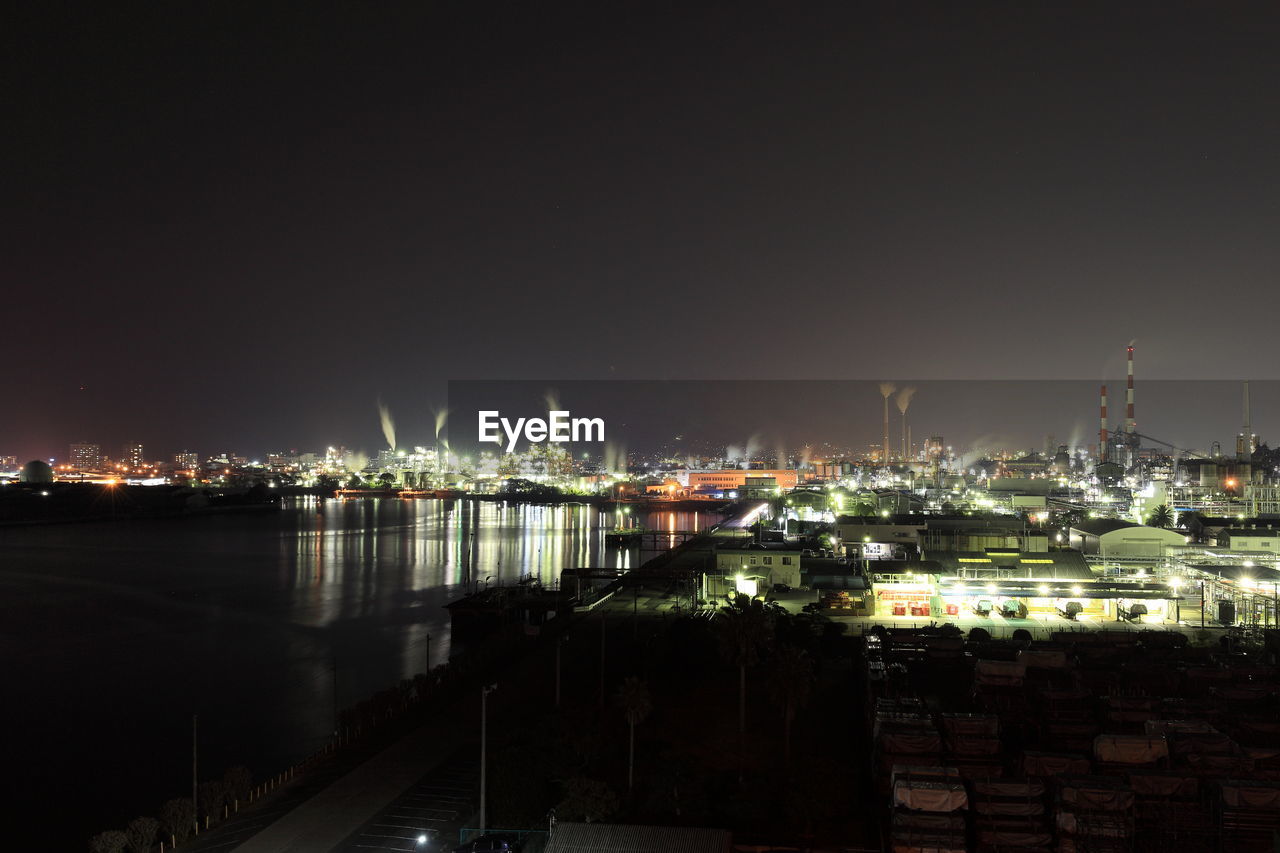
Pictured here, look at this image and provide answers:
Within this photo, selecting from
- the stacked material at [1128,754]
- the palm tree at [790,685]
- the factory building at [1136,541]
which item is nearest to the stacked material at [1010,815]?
the stacked material at [1128,754]

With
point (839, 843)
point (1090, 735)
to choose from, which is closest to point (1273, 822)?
point (1090, 735)

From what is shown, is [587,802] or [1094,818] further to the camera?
[587,802]

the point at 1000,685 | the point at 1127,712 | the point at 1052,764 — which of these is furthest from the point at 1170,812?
the point at 1000,685

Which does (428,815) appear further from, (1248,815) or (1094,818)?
(1248,815)

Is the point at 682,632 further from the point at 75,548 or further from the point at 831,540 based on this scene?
the point at 75,548

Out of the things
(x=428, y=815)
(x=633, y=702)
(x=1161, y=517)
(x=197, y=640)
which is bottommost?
(x=197, y=640)

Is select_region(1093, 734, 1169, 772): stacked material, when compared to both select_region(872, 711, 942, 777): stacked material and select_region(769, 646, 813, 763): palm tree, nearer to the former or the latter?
select_region(872, 711, 942, 777): stacked material
